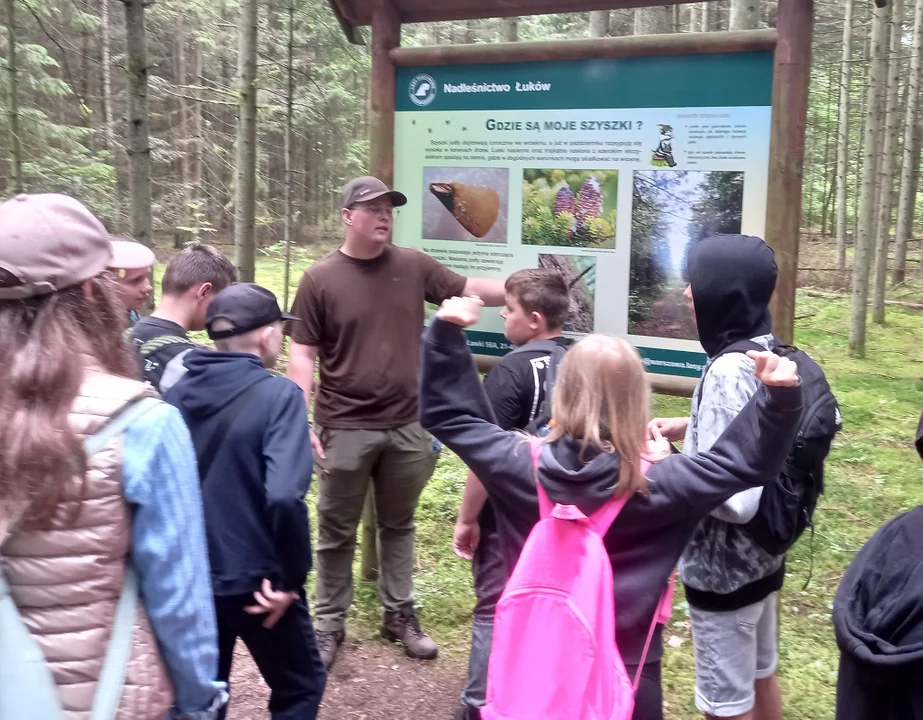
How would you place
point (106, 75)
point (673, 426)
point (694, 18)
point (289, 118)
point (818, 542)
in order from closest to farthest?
point (673, 426) < point (818, 542) < point (289, 118) < point (694, 18) < point (106, 75)

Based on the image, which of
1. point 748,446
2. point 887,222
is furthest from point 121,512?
point 887,222

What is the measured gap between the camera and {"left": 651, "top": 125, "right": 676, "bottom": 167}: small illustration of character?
11.6 feet

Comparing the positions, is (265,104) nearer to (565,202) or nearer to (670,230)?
(565,202)

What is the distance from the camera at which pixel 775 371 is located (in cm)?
199

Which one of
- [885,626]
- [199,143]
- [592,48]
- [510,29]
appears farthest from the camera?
[199,143]

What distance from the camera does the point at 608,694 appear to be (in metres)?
1.94

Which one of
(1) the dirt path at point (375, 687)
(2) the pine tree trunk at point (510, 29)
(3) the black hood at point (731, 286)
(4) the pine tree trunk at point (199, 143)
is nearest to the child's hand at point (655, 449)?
(3) the black hood at point (731, 286)

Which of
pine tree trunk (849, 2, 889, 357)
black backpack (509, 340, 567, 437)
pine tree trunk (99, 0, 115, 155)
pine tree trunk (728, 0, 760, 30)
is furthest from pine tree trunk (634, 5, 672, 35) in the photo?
pine tree trunk (99, 0, 115, 155)

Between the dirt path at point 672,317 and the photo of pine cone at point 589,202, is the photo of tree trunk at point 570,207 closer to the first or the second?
the photo of pine cone at point 589,202

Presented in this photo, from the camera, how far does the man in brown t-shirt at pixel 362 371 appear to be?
3.93 m

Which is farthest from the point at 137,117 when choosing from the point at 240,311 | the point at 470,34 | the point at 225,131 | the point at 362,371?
the point at 225,131

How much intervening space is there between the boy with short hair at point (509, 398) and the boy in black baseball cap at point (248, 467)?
715 millimetres

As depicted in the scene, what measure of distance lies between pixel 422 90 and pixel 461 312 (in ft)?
7.78

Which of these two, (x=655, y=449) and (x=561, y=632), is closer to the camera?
(x=561, y=632)
